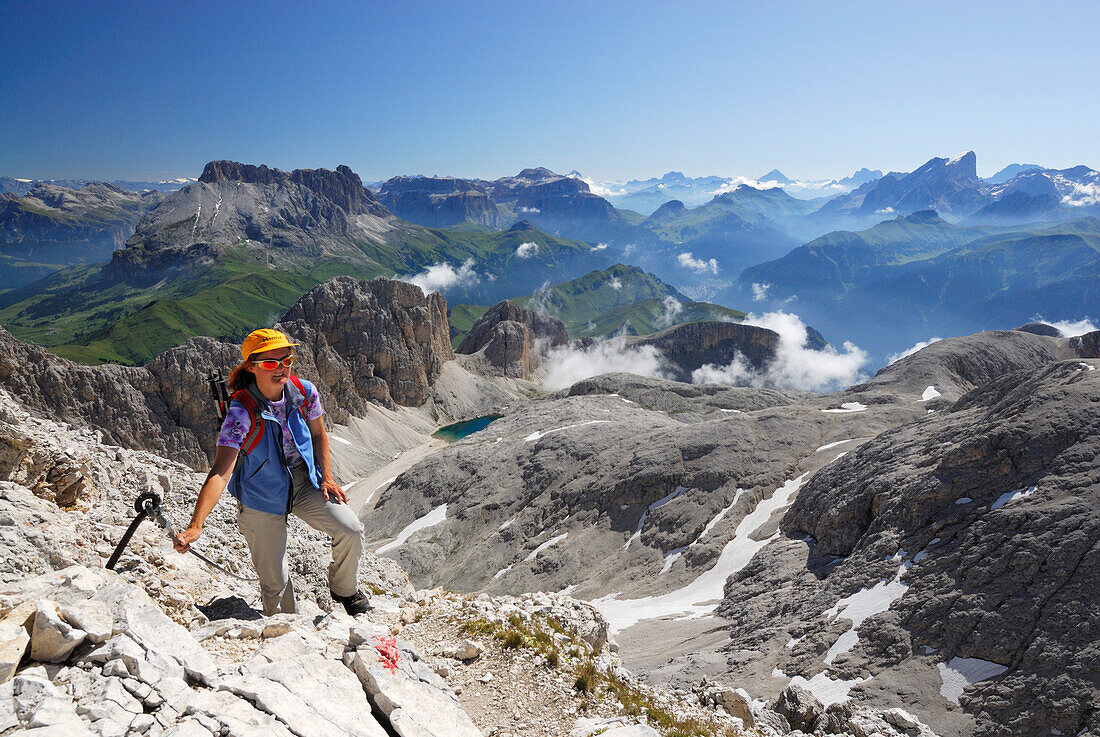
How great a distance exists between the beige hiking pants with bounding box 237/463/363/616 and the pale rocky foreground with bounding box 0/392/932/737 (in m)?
0.72

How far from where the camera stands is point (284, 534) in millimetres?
10188

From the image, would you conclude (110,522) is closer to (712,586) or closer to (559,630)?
(559,630)

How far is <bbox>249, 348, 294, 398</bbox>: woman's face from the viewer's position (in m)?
9.62

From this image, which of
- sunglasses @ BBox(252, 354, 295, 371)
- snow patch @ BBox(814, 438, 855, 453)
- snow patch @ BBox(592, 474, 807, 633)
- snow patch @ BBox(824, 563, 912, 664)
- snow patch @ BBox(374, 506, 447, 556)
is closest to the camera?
sunglasses @ BBox(252, 354, 295, 371)

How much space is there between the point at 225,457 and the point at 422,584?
2336 inches

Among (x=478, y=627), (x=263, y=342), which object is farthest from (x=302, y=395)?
(x=478, y=627)

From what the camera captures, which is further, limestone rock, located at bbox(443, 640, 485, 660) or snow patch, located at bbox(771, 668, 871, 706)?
snow patch, located at bbox(771, 668, 871, 706)

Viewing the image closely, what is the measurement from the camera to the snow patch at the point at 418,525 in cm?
7475

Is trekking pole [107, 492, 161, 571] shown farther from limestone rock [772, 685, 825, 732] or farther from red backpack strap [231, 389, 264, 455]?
limestone rock [772, 685, 825, 732]

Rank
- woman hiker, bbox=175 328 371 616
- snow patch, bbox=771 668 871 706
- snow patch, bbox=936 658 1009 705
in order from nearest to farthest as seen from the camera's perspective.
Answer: woman hiker, bbox=175 328 371 616 → snow patch, bbox=936 658 1009 705 → snow patch, bbox=771 668 871 706

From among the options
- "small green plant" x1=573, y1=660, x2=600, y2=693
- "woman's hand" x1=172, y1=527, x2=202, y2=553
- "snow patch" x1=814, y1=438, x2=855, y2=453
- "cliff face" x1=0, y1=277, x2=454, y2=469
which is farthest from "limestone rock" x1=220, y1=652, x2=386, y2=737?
"snow patch" x1=814, y1=438, x2=855, y2=453

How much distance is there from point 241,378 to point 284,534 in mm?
3007

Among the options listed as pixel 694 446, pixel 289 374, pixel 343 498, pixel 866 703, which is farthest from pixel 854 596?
pixel 694 446

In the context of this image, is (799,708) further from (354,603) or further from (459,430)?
(459,430)
